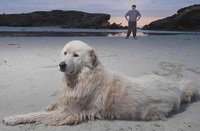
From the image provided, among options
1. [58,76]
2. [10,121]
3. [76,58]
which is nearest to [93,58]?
[76,58]

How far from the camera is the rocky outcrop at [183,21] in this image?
3803cm

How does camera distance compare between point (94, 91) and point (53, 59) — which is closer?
point (94, 91)

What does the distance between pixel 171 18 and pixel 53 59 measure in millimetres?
33930

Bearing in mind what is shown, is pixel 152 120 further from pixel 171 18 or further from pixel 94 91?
pixel 171 18

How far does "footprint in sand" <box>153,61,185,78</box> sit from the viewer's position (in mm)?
7793

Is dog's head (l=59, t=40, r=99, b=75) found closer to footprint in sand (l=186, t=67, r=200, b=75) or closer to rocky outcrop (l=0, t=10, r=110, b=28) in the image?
footprint in sand (l=186, t=67, r=200, b=75)

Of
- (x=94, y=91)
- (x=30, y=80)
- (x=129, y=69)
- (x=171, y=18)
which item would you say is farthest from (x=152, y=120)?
(x=171, y=18)

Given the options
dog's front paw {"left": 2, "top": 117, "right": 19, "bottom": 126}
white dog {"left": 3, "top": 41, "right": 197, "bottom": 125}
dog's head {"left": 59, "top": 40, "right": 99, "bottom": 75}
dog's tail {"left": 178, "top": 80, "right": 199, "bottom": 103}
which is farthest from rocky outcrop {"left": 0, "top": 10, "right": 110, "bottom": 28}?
dog's front paw {"left": 2, "top": 117, "right": 19, "bottom": 126}

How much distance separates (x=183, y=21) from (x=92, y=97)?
116 feet

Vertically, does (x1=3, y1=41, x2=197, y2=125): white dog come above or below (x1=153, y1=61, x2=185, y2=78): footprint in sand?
above

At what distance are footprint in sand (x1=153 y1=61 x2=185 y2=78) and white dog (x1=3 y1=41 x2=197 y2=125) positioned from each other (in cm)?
291

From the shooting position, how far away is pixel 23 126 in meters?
4.62

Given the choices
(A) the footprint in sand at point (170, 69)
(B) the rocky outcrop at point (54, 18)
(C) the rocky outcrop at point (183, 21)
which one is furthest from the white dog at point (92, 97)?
(B) the rocky outcrop at point (54, 18)

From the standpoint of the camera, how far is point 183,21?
1532 inches
